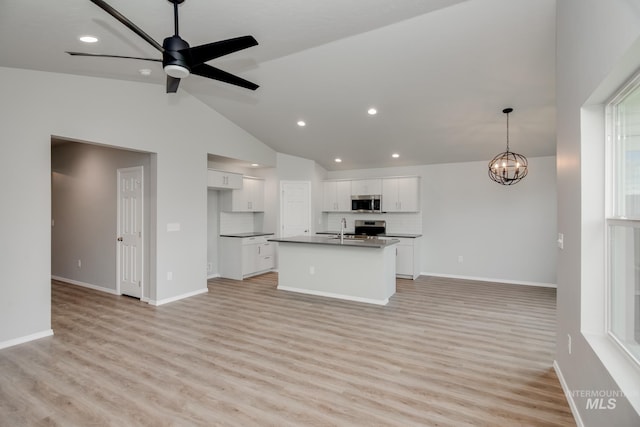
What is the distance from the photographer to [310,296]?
5.26 meters

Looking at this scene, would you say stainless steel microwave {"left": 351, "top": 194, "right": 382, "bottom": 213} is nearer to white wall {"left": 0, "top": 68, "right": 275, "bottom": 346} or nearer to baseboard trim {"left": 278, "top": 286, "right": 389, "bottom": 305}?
baseboard trim {"left": 278, "top": 286, "right": 389, "bottom": 305}

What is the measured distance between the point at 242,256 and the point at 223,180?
61.8 inches

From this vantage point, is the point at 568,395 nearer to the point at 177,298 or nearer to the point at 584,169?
the point at 584,169

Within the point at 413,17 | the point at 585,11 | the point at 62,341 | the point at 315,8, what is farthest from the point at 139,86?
the point at 585,11

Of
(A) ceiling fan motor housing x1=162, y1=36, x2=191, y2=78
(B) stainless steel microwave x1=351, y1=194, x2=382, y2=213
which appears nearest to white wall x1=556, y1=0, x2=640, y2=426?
(A) ceiling fan motor housing x1=162, y1=36, x2=191, y2=78

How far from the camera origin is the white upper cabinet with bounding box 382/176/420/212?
689 centimetres

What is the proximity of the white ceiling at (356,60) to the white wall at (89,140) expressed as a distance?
0.23 metres

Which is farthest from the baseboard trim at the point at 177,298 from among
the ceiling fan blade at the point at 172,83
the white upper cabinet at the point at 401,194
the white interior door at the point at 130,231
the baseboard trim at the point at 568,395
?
the baseboard trim at the point at 568,395

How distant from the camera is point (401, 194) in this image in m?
7.03

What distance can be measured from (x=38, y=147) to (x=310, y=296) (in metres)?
4.01

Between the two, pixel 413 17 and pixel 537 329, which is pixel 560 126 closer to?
pixel 413 17

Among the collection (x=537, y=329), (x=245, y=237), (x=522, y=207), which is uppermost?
(x=522, y=207)

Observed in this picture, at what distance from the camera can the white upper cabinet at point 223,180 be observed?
6145 mm

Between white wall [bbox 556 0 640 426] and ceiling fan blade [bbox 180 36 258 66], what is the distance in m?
2.01
